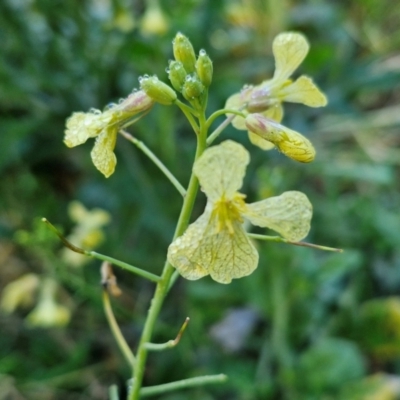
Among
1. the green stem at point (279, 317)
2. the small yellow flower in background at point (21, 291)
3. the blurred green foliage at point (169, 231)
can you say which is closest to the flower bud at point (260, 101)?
the blurred green foliage at point (169, 231)

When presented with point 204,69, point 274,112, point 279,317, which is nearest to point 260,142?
point 274,112

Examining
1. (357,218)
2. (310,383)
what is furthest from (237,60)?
(310,383)

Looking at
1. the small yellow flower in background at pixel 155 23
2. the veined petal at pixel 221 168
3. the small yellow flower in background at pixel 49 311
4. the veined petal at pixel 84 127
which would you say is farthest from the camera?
the small yellow flower in background at pixel 155 23

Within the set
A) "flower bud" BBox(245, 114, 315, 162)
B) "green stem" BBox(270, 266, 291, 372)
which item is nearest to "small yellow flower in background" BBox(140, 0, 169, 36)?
"green stem" BBox(270, 266, 291, 372)

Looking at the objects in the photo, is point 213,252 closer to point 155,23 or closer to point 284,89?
point 284,89

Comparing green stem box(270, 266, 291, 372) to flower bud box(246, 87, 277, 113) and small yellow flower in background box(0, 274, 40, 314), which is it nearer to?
small yellow flower in background box(0, 274, 40, 314)

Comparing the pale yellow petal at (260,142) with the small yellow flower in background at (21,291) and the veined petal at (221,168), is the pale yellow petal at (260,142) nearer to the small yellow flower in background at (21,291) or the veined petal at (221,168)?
the veined petal at (221,168)
